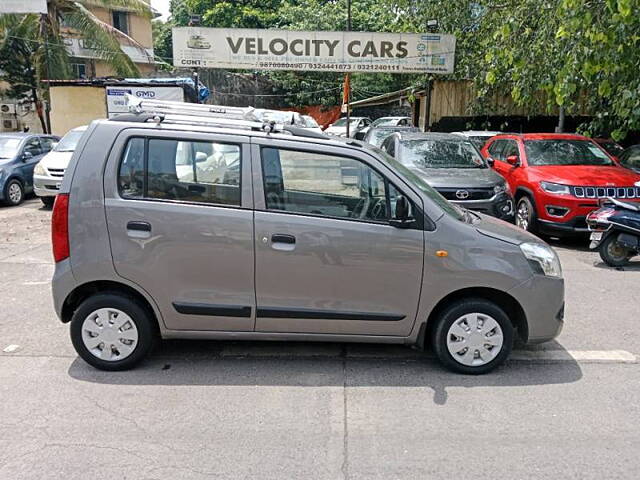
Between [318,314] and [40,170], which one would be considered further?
[40,170]

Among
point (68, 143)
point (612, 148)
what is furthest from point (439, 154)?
point (68, 143)

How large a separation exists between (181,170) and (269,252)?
0.88 meters

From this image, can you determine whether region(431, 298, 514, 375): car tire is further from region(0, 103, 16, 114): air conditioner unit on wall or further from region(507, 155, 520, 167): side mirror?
region(0, 103, 16, 114): air conditioner unit on wall

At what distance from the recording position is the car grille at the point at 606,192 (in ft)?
26.2

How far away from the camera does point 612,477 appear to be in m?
2.85

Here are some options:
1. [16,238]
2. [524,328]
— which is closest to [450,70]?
[16,238]

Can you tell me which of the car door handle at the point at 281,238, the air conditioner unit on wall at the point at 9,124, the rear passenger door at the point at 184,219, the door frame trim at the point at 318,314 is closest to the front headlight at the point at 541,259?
the door frame trim at the point at 318,314

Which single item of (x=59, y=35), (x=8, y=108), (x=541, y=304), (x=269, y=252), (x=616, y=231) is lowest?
(x=616, y=231)

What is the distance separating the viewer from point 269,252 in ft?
12.4

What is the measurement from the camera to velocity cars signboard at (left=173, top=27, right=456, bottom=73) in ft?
52.2

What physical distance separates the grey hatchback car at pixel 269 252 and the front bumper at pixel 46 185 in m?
7.84

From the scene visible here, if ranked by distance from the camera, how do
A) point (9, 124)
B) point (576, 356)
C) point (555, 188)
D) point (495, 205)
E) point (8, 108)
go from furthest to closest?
point (9, 124), point (8, 108), point (555, 188), point (495, 205), point (576, 356)

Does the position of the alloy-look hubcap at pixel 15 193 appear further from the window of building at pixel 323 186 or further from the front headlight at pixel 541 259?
the front headlight at pixel 541 259

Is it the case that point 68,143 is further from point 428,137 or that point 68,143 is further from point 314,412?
point 314,412
